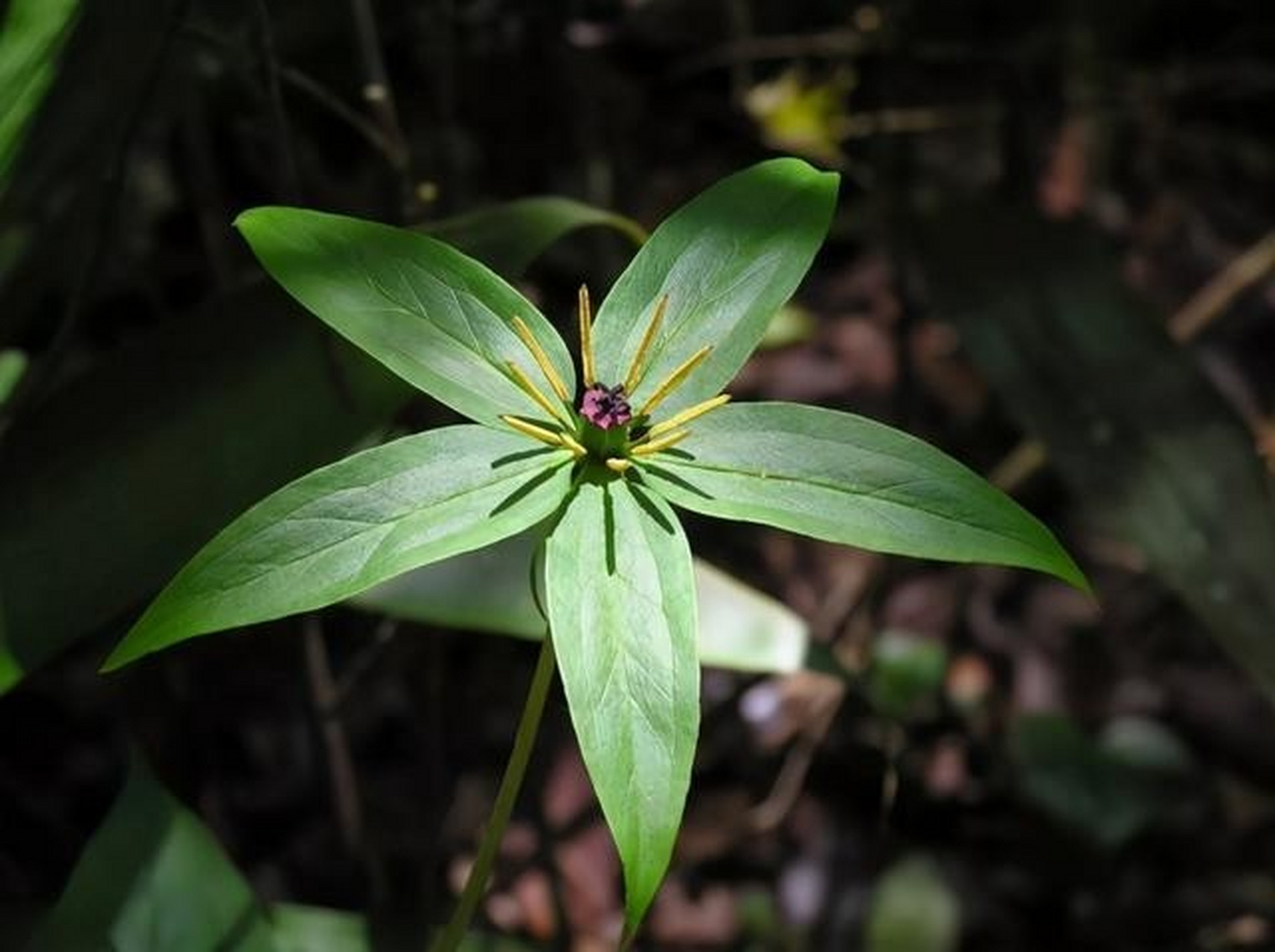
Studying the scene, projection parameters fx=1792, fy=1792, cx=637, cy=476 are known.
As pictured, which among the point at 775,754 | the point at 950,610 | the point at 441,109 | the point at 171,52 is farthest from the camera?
the point at 950,610

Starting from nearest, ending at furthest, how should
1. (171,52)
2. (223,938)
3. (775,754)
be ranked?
(223,938), (171,52), (775,754)

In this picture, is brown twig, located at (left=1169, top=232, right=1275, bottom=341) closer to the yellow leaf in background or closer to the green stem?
the yellow leaf in background

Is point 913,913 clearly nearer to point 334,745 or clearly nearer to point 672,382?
point 334,745

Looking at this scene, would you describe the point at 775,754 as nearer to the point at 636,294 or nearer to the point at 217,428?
the point at 217,428

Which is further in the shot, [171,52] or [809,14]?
[809,14]

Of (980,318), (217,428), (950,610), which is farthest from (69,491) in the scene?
(950,610)

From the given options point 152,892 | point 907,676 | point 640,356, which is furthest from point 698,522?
point 640,356
